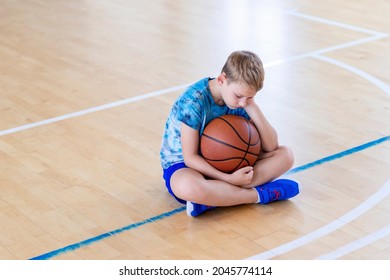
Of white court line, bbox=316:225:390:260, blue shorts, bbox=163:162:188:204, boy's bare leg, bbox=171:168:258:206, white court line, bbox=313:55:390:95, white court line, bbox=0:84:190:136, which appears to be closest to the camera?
white court line, bbox=316:225:390:260

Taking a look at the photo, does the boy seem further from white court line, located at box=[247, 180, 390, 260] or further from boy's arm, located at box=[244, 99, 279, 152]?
white court line, located at box=[247, 180, 390, 260]

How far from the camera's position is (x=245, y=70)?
321cm

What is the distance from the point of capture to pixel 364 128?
431 centimetres

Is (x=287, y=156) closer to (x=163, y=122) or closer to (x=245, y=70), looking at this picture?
(x=245, y=70)

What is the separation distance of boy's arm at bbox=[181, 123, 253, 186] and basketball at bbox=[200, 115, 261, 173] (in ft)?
0.09

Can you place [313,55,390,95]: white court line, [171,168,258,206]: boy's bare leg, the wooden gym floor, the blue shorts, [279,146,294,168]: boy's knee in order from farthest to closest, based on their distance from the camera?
[313,55,390,95]: white court line → [279,146,294,168]: boy's knee → the blue shorts → [171,168,258,206]: boy's bare leg → the wooden gym floor

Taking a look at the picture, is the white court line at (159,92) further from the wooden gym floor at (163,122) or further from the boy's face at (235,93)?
the boy's face at (235,93)

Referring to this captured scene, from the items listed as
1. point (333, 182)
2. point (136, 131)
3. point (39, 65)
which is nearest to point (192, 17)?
point (39, 65)

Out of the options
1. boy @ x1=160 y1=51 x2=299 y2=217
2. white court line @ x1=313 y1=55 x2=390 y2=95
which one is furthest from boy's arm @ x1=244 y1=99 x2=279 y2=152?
white court line @ x1=313 y1=55 x2=390 y2=95

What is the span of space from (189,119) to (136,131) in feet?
3.30

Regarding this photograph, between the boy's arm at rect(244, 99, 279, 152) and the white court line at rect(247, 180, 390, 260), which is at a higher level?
the boy's arm at rect(244, 99, 279, 152)

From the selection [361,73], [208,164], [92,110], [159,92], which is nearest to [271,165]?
[208,164]

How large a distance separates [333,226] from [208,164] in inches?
23.1

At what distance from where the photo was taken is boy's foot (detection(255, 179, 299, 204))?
134 inches
